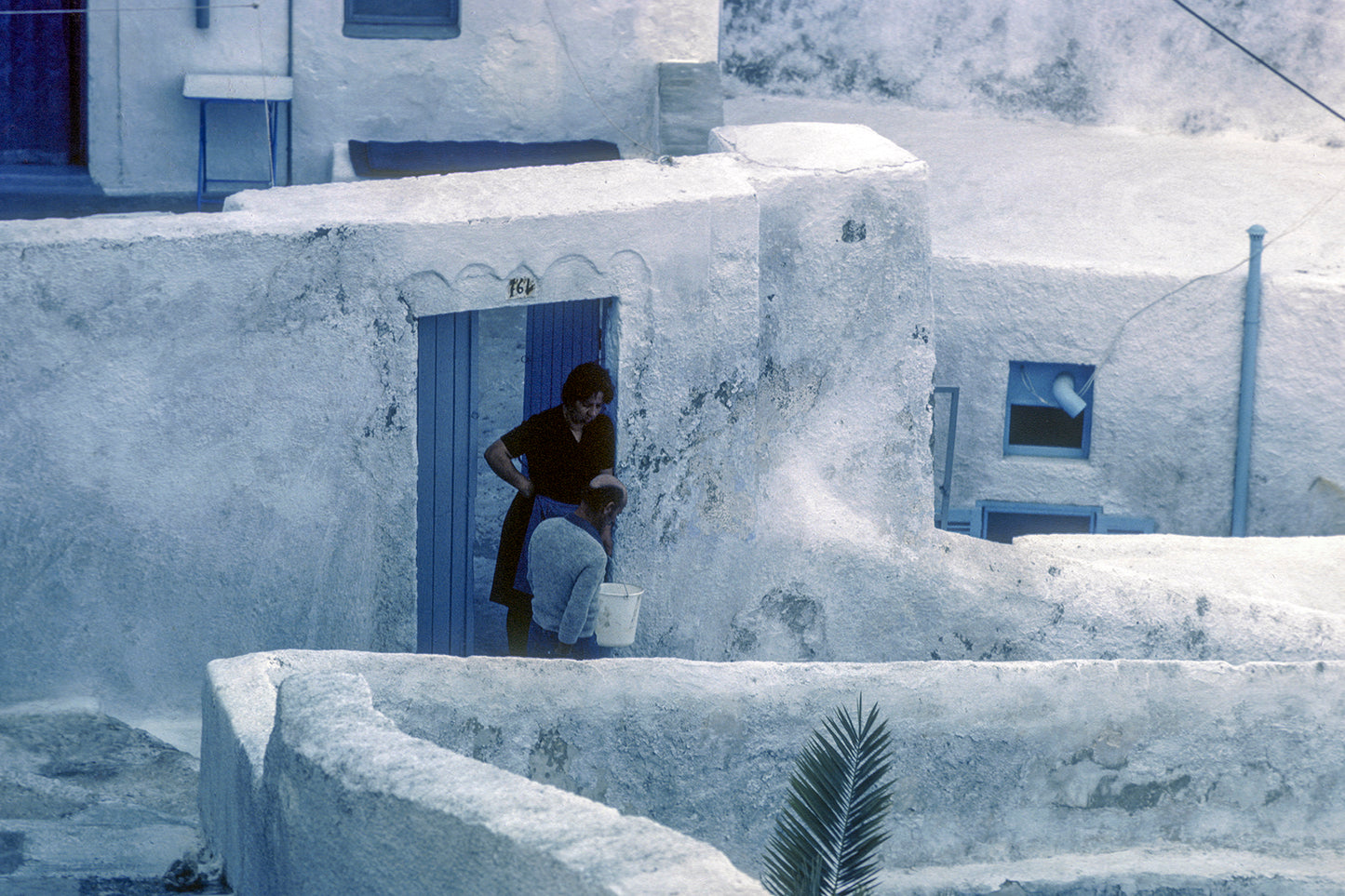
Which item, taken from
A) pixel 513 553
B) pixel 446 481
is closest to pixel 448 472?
pixel 446 481

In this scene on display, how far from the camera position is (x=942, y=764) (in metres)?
4.96

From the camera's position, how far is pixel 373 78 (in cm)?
880

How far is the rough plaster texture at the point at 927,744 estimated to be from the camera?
438 cm

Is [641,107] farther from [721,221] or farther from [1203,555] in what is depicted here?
[1203,555]

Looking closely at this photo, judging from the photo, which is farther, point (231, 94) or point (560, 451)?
point (231, 94)

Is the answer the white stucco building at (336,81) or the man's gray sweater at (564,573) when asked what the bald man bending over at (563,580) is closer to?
the man's gray sweater at (564,573)

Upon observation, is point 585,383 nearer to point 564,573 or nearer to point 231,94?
point 564,573

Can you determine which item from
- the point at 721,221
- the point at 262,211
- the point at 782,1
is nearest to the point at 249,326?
the point at 262,211

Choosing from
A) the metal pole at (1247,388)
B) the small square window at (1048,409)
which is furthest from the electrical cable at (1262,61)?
the small square window at (1048,409)

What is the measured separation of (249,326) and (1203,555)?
4521mm

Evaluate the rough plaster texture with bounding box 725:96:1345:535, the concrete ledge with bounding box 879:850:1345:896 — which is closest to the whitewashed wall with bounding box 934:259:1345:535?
the rough plaster texture with bounding box 725:96:1345:535

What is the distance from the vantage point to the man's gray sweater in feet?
18.6

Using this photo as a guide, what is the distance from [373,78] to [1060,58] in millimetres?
4798

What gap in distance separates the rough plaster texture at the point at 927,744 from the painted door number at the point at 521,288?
1.62m
